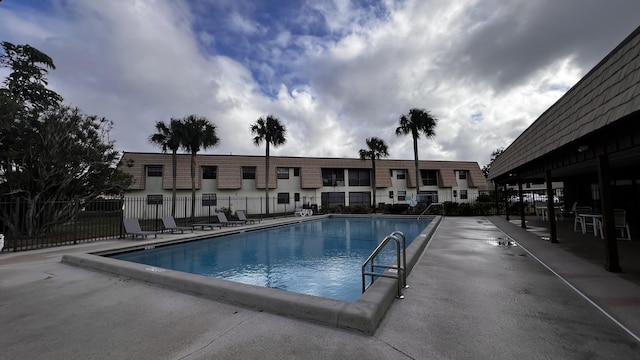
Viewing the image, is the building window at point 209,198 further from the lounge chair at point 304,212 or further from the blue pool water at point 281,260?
the blue pool water at point 281,260

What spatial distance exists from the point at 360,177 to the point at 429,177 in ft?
29.3

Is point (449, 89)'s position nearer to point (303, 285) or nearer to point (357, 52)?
point (357, 52)

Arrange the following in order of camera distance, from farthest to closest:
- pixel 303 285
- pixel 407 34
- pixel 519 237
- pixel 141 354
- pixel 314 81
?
pixel 314 81
pixel 407 34
pixel 519 237
pixel 303 285
pixel 141 354

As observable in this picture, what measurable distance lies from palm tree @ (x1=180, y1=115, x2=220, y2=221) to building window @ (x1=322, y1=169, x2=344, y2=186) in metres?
14.4

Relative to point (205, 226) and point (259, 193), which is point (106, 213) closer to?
point (205, 226)

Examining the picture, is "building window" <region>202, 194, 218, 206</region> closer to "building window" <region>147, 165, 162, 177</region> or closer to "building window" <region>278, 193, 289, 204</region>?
"building window" <region>147, 165, 162, 177</region>

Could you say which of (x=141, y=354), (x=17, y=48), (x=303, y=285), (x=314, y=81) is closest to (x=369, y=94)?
(x=314, y=81)

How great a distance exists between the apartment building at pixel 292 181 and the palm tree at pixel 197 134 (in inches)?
210

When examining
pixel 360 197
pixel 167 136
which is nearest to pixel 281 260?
pixel 167 136

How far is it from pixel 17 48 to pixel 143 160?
1041 cm

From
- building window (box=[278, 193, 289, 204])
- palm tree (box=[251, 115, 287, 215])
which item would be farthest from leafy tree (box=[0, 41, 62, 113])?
building window (box=[278, 193, 289, 204])

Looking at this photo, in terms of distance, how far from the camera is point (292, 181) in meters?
29.5

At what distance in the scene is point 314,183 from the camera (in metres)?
29.0

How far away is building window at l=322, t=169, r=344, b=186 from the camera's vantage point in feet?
103
